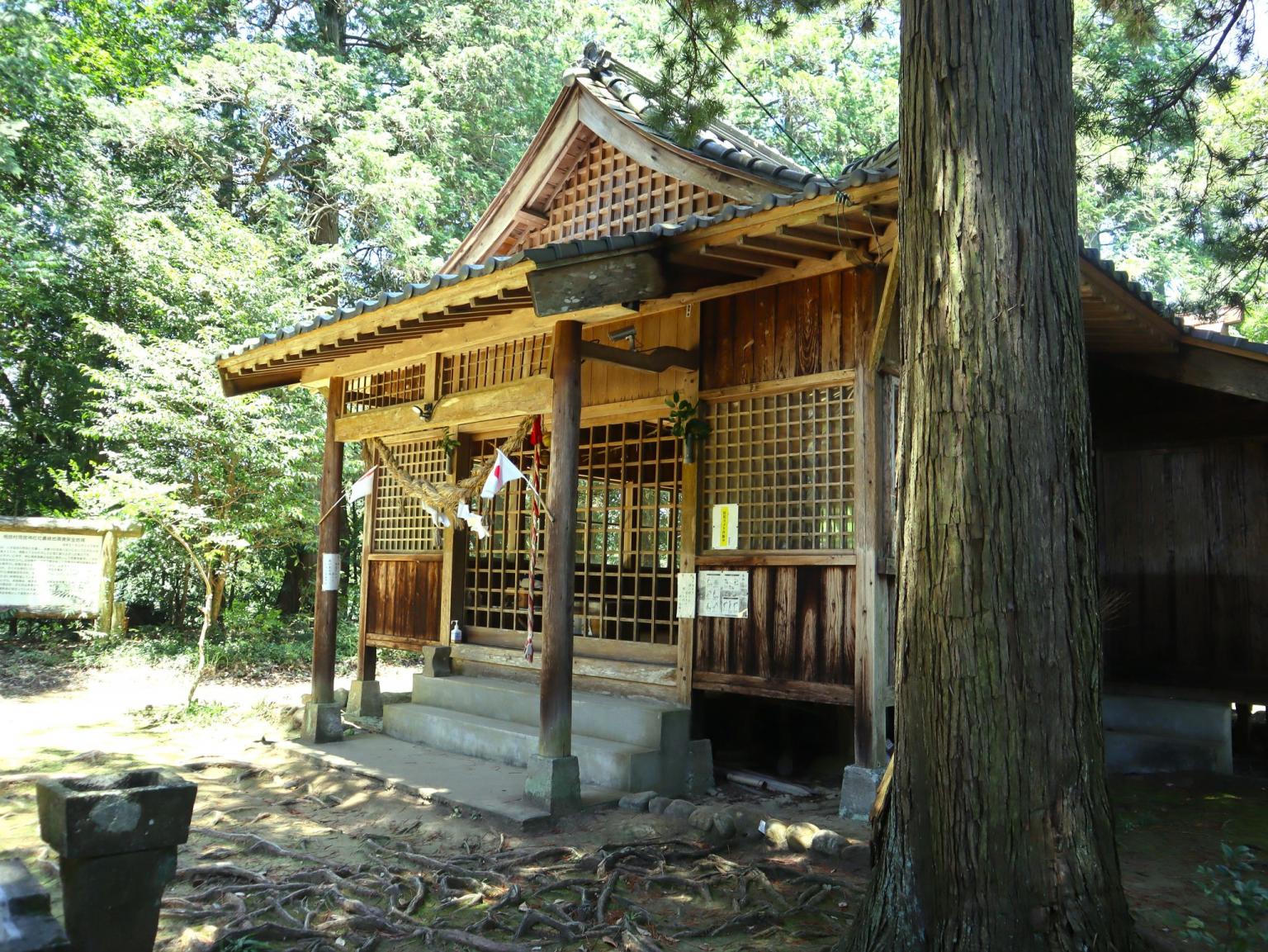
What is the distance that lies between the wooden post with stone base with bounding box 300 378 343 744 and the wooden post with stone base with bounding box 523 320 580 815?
322 centimetres

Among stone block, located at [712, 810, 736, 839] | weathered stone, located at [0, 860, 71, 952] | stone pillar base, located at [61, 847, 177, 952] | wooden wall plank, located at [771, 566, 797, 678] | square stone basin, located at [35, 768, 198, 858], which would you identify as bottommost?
stone block, located at [712, 810, 736, 839]

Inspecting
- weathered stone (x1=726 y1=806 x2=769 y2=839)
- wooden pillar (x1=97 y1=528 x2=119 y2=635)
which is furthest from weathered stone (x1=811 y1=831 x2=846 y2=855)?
wooden pillar (x1=97 y1=528 x2=119 y2=635)

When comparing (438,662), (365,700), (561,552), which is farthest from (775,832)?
(365,700)

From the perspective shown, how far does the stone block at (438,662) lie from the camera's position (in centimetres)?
949

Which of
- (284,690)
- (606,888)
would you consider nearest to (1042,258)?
(606,888)

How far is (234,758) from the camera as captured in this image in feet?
27.7

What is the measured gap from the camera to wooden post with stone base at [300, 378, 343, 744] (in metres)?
8.91

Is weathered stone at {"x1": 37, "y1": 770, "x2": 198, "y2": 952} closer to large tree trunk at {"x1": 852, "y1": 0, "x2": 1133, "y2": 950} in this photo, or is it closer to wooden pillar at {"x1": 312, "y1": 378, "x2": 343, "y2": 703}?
large tree trunk at {"x1": 852, "y1": 0, "x2": 1133, "y2": 950}

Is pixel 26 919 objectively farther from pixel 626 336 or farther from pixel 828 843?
pixel 626 336

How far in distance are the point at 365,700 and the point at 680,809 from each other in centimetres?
539

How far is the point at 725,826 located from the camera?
5.72 metres

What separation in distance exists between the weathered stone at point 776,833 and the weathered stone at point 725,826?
20 centimetres

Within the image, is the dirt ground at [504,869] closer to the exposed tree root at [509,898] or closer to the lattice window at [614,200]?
the exposed tree root at [509,898]

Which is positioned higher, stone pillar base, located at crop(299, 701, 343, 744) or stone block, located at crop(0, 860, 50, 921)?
stone block, located at crop(0, 860, 50, 921)
